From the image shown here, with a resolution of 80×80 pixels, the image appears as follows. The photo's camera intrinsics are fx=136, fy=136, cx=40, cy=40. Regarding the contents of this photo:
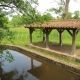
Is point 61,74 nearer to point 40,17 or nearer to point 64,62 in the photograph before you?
point 64,62

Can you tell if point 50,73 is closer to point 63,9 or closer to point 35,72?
point 35,72

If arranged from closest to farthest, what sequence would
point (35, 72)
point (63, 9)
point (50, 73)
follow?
1. point (50, 73)
2. point (35, 72)
3. point (63, 9)

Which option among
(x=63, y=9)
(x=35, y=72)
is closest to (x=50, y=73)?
(x=35, y=72)

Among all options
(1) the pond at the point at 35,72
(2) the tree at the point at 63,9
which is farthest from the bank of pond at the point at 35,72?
(2) the tree at the point at 63,9

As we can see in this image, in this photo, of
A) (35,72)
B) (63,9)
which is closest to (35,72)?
(35,72)

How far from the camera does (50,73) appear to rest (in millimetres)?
10242

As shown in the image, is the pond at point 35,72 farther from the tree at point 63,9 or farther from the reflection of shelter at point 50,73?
the tree at point 63,9

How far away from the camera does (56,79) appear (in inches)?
356

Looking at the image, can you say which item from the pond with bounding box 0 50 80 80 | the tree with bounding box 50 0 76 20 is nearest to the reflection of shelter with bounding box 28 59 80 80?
the pond with bounding box 0 50 80 80

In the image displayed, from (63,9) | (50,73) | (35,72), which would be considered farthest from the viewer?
(63,9)

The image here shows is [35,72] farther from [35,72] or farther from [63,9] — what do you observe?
[63,9]

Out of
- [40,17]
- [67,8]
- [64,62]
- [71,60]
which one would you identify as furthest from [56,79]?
[67,8]

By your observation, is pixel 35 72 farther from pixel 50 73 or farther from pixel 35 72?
pixel 50 73

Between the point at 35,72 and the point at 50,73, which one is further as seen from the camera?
the point at 35,72
